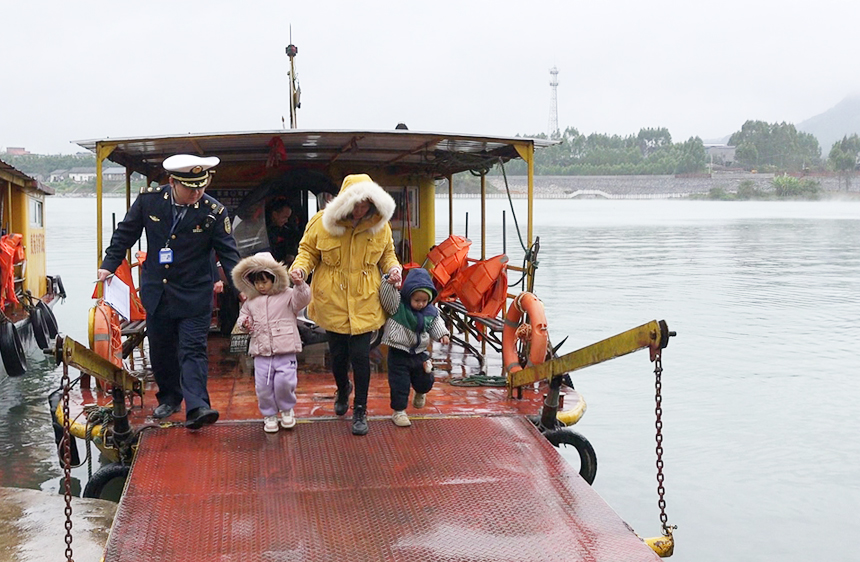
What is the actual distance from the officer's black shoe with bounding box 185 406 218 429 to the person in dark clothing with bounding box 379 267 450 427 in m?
1.05

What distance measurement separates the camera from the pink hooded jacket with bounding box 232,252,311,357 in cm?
523

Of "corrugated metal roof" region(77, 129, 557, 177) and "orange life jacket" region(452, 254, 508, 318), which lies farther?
"orange life jacket" region(452, 254, 508, 318)

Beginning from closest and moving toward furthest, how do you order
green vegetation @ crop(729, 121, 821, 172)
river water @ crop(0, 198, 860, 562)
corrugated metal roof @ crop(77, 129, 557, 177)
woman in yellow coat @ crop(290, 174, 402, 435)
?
woman in yellow coat @ crop(290, 174, 402, 435)
corrugated metal roof @ crop(77, 129, 557, 177)
river water @ crop(0, 198, 860, 562)
green vegetation @ crop(729, 121, 821, 172)

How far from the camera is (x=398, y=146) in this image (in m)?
8.11

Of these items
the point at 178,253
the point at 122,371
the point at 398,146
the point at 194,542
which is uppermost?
the point at 398,146

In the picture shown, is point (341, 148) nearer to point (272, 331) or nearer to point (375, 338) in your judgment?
point (375, 338)

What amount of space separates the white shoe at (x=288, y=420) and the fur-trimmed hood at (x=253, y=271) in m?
0.71

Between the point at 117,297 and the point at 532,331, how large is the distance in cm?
298

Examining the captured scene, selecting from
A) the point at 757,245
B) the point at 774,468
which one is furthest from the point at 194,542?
the point at 757,245

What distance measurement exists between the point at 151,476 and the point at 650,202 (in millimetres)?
112780

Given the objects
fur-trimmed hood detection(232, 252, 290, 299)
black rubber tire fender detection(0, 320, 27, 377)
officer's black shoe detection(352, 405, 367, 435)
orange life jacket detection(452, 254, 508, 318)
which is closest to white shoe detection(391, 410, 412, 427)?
officer's black shoe detection(352, 405, 367, 435)

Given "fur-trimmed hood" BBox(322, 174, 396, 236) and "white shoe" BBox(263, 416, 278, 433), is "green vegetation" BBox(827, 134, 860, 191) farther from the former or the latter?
"white shoe" BBox(263, 416, 278, 433)

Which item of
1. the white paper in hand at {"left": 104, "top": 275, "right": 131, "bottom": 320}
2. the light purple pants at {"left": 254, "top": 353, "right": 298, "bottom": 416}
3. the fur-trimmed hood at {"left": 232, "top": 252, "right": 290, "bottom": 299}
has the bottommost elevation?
the light purple pants at {"left": 254, "top": 353, "right": 298, "bottom": 416}

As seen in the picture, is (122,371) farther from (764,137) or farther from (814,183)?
(764,137)
